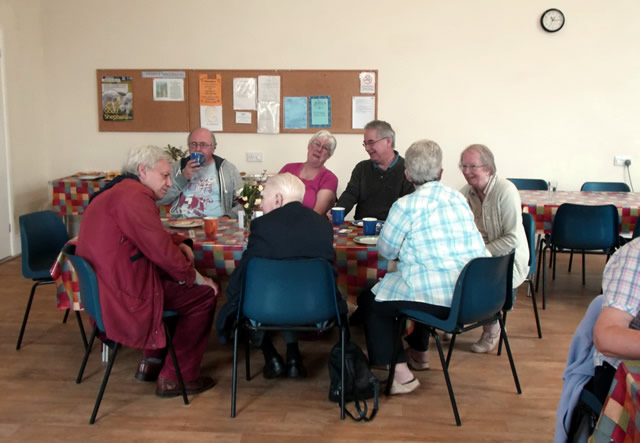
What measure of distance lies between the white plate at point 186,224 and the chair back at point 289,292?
95 centimetres

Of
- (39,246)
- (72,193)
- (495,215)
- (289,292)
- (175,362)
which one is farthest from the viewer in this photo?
(72,193)

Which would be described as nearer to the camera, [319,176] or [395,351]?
[395,351]

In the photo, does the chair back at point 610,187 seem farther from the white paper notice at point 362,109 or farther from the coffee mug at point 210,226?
the coffee mug at point 210,226

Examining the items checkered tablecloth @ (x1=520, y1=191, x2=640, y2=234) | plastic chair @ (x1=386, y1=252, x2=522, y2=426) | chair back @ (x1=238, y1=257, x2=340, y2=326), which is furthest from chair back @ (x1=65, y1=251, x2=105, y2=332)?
checkered tablecloth @ (x1=520, y1=191, x2=640, y2=234)

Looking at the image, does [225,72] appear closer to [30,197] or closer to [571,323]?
[30,197]

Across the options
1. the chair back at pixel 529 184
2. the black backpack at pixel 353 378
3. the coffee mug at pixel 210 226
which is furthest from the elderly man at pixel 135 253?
the chair back at pixel 529 184

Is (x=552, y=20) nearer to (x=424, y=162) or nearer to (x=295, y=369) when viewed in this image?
(x=424, y=162)

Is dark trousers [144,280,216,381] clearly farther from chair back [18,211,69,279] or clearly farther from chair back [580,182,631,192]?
chair back [580,182,631,192]

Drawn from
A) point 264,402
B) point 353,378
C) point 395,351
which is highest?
point 395,351

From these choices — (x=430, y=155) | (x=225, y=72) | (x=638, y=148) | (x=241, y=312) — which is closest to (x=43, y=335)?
(x=241, y=312)

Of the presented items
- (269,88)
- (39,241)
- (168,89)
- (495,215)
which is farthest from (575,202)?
(168,89)

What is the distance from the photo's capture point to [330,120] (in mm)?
6020

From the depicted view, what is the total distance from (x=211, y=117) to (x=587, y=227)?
3614mm

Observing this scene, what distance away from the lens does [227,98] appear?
237 inches
